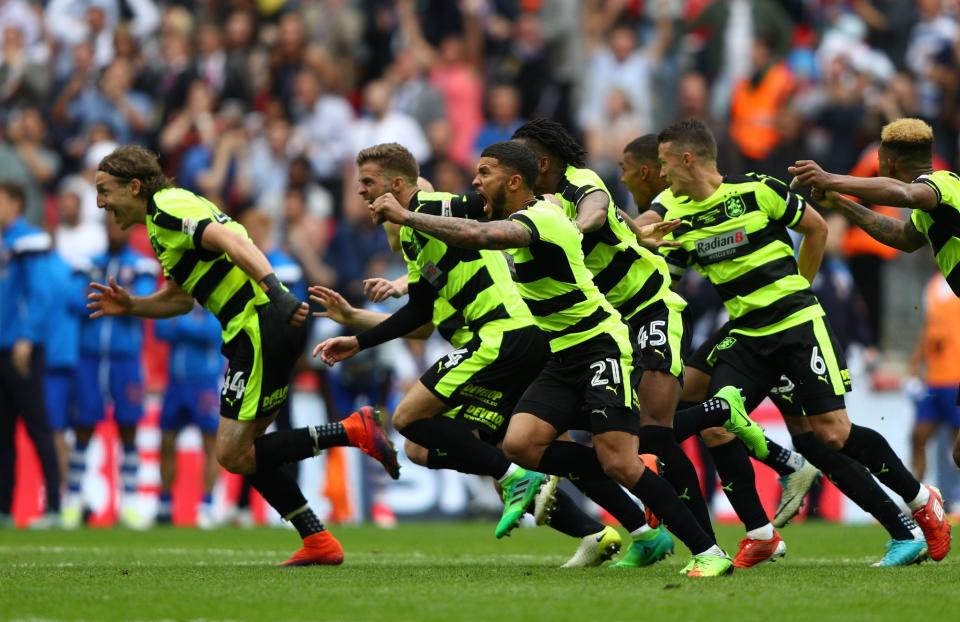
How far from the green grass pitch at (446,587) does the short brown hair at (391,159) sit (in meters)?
2.40

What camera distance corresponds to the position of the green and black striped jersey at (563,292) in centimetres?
862

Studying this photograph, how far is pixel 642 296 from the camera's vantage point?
32.0 ft

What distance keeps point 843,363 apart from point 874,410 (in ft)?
23.0

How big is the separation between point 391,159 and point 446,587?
2.83 meters

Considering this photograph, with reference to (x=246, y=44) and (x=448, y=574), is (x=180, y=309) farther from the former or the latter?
(x=246, y=44)

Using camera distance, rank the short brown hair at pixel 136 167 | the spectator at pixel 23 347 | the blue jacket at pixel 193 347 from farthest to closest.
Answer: the blue jacket at pixel 193 347, the spectator at pixel 23 347, the short brown hair at pixel 136 167

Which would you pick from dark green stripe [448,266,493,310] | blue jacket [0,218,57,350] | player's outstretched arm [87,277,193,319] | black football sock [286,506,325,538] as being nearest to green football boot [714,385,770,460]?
dark green stripe [448,266,493,310]

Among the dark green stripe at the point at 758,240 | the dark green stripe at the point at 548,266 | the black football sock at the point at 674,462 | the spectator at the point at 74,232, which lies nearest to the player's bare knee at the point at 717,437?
the black football sock at the point at 674,462

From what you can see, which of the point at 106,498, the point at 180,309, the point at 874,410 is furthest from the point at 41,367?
the point at 874,410

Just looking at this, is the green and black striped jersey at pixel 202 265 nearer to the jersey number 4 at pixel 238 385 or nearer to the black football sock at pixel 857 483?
the jersey number 4 at pixel 238 385

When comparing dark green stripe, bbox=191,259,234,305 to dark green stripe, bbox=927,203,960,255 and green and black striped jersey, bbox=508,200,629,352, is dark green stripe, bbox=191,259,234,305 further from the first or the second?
dark green stripe, bbox=927,203,960,255

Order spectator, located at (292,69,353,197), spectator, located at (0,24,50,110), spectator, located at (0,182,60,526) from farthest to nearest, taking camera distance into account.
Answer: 1. spectator, located at (0,24,50,110)
2. spectator, located at (292,69,353,197)
3. spectator, located at (0,182,60,526)

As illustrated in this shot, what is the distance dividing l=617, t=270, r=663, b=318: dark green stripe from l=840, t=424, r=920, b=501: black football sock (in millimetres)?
1426

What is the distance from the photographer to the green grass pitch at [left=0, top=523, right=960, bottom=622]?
7.05 m
